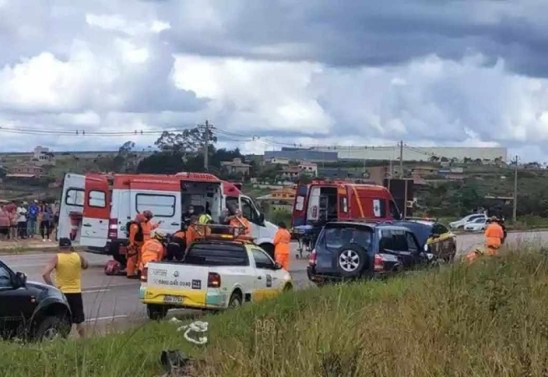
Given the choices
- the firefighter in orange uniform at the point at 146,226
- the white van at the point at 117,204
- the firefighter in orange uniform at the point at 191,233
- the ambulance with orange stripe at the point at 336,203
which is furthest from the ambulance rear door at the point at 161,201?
the ambulance with orange stripe at the point at 336,203

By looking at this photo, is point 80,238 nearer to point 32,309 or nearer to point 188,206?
point 188,206

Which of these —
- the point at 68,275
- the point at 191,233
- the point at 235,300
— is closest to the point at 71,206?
the point at 191,233

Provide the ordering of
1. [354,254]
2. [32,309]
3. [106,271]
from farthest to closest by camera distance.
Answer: [106,271] → [354,254] → [32,309]

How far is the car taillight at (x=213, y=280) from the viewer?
15250 millimetres

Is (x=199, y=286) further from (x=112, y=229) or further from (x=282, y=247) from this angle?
(x=112, y=229)

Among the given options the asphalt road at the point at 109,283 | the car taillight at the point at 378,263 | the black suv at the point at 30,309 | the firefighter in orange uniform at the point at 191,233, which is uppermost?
the firefighter in orange uniform at the point at 191,233

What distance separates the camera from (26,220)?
36.4 meters

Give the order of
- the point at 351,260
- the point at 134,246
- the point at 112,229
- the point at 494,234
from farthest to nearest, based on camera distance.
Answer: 1. the point at 112,229
2. the point at 134,246
3. the point at 494,234
4. the point at 351,260

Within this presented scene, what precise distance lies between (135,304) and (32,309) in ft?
19.7

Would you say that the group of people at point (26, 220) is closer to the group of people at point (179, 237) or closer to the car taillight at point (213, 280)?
the group of people at point (179, 237)

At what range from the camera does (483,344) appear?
7.70 meters

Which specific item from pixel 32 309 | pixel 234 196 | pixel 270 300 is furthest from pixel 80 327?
pixel 234 196

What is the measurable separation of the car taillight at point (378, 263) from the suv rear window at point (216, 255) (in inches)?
113

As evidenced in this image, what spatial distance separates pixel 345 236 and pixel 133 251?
5954 mm
